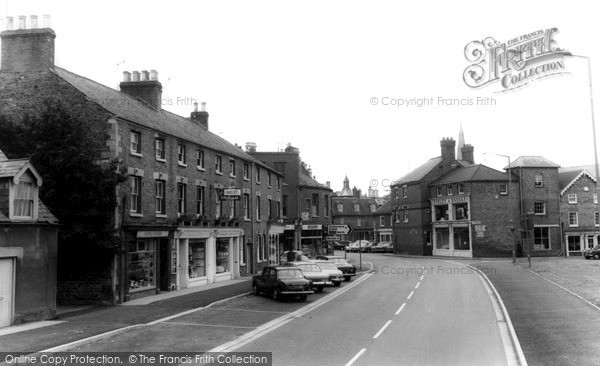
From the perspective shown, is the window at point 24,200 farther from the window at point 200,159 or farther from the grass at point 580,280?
the grass at point 580,280

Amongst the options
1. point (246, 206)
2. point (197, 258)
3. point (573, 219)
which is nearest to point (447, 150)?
point (573, 219)

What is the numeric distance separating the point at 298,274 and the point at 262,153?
30832mm

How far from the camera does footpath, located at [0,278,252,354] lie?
14.5 meters

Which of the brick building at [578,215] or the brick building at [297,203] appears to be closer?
the brick building at [297,203]

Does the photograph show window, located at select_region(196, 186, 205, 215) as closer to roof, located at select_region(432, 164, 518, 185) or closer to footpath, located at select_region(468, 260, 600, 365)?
footpath, located at select_region(468, 260, 600, 365)

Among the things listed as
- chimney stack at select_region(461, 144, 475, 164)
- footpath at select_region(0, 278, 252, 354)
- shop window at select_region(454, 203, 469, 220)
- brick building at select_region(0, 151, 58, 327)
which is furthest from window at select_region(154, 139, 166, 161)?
chimney stack at select_region(461, 144, 475, 164)

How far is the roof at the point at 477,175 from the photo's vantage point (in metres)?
59.3

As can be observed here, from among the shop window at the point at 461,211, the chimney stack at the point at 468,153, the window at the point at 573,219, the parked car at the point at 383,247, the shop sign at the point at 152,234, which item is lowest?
the parked car at the point at 383,247

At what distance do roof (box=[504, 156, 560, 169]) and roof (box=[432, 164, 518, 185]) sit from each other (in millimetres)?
1924

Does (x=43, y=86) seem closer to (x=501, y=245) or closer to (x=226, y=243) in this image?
(x=226, y=243)

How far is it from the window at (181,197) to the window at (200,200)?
1.70 meters

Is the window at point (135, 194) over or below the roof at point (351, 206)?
below

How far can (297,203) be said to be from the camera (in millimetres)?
54844

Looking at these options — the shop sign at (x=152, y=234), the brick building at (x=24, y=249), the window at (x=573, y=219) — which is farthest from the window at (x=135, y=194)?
the window at (x=573, y=219)
